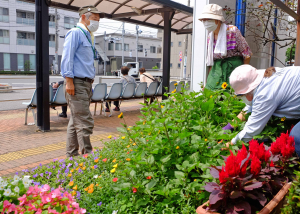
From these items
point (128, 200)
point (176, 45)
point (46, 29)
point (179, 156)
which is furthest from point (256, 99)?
point (176, 45)

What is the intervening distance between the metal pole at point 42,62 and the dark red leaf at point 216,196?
5579 millimetres

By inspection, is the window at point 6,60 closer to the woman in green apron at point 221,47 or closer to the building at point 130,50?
the building at point 130,50

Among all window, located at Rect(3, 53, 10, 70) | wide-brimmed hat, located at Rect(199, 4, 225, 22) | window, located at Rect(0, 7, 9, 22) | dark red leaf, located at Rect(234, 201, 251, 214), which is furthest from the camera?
window, located at Rect(3, 53, 10, 70)

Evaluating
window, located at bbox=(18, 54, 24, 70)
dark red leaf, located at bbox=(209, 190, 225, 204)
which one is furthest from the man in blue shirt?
window, located at bbox=(18, 54, 24, 70)

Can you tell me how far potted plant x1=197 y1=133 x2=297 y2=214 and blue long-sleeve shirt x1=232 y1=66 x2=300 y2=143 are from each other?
1.25 ft

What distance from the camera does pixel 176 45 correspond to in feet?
183

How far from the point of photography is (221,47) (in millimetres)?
3561

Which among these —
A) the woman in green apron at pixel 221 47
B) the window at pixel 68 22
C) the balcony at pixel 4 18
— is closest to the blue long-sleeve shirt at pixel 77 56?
A: the woman in green apron at pixel 221 47

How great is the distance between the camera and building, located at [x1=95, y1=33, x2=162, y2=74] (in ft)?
198

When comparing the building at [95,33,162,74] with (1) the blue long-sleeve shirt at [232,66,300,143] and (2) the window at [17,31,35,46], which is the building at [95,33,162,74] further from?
(1) the blue long-sleeve shirt at [232,66,300,143]

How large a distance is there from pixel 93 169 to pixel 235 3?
436 cm

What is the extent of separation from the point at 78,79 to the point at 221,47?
6.23 feet

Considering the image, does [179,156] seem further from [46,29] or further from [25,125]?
[25,125]

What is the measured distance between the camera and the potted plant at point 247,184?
156cm
